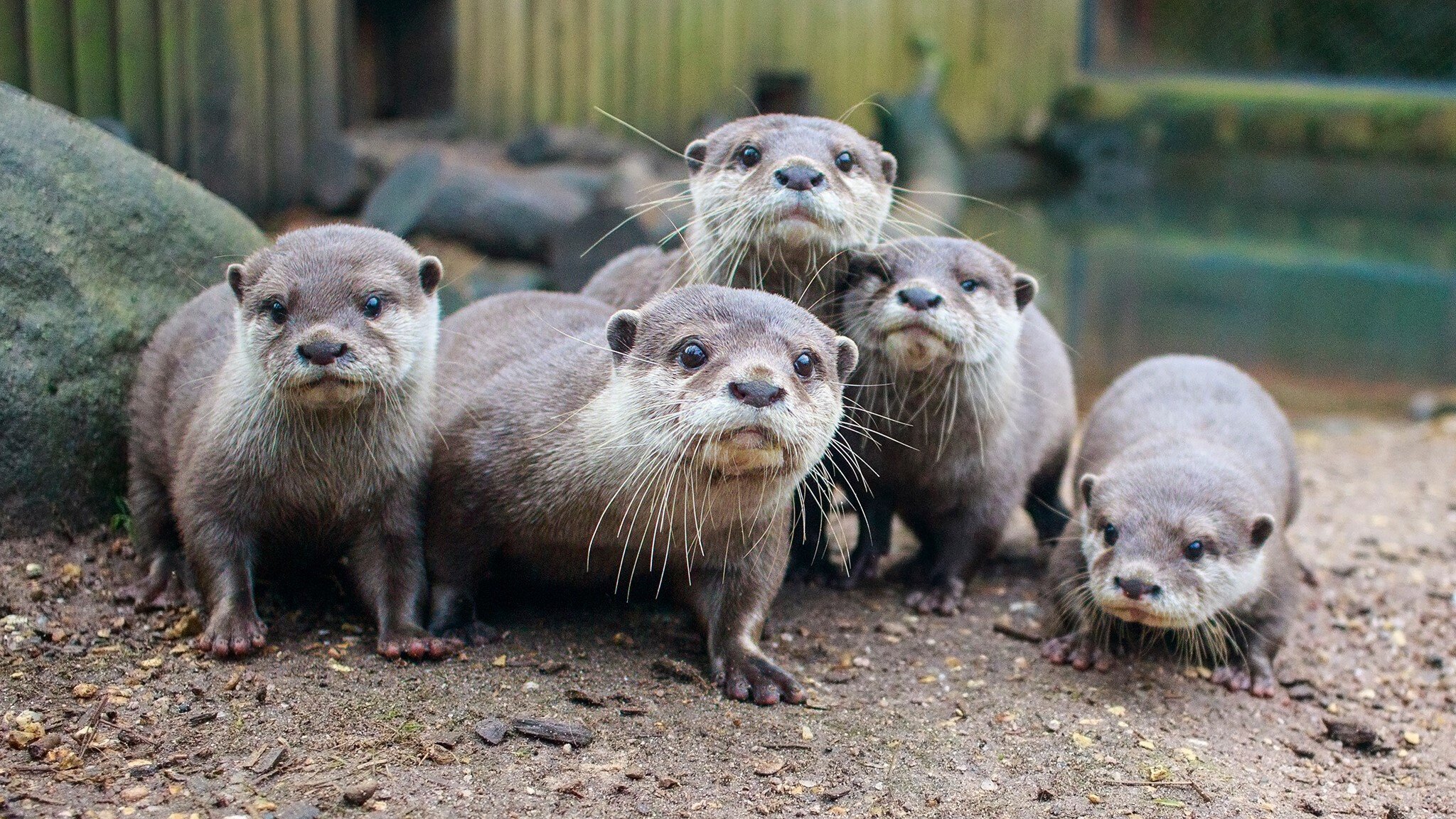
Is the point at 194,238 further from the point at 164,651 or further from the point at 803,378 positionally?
the point at 803,378

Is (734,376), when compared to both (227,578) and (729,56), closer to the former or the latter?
(227,578)

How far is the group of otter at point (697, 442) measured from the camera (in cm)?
378

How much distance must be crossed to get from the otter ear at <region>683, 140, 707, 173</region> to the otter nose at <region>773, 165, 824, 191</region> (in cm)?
56

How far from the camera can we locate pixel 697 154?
4.93 m

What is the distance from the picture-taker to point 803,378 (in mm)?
3701

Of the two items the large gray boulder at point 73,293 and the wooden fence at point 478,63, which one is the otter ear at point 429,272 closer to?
the large gray boulder at point 73,293

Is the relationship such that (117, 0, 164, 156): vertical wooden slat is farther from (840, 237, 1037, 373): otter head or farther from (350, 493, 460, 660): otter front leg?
(840, 237, 1037, 373): otter head

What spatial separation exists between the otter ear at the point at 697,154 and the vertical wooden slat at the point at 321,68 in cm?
432

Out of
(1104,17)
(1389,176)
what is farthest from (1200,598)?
(1104,17)

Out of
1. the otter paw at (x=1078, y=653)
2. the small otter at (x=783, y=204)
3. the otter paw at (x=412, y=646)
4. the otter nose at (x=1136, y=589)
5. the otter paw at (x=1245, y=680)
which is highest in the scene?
the small otter at (x=783, y=204)

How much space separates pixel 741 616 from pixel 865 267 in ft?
4.11

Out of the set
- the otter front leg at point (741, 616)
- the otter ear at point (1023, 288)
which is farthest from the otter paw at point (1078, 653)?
the otter ear at point (1023, 288)

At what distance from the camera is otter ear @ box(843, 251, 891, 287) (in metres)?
4.65

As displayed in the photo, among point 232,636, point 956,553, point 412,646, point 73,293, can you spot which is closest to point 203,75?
point 73,293
